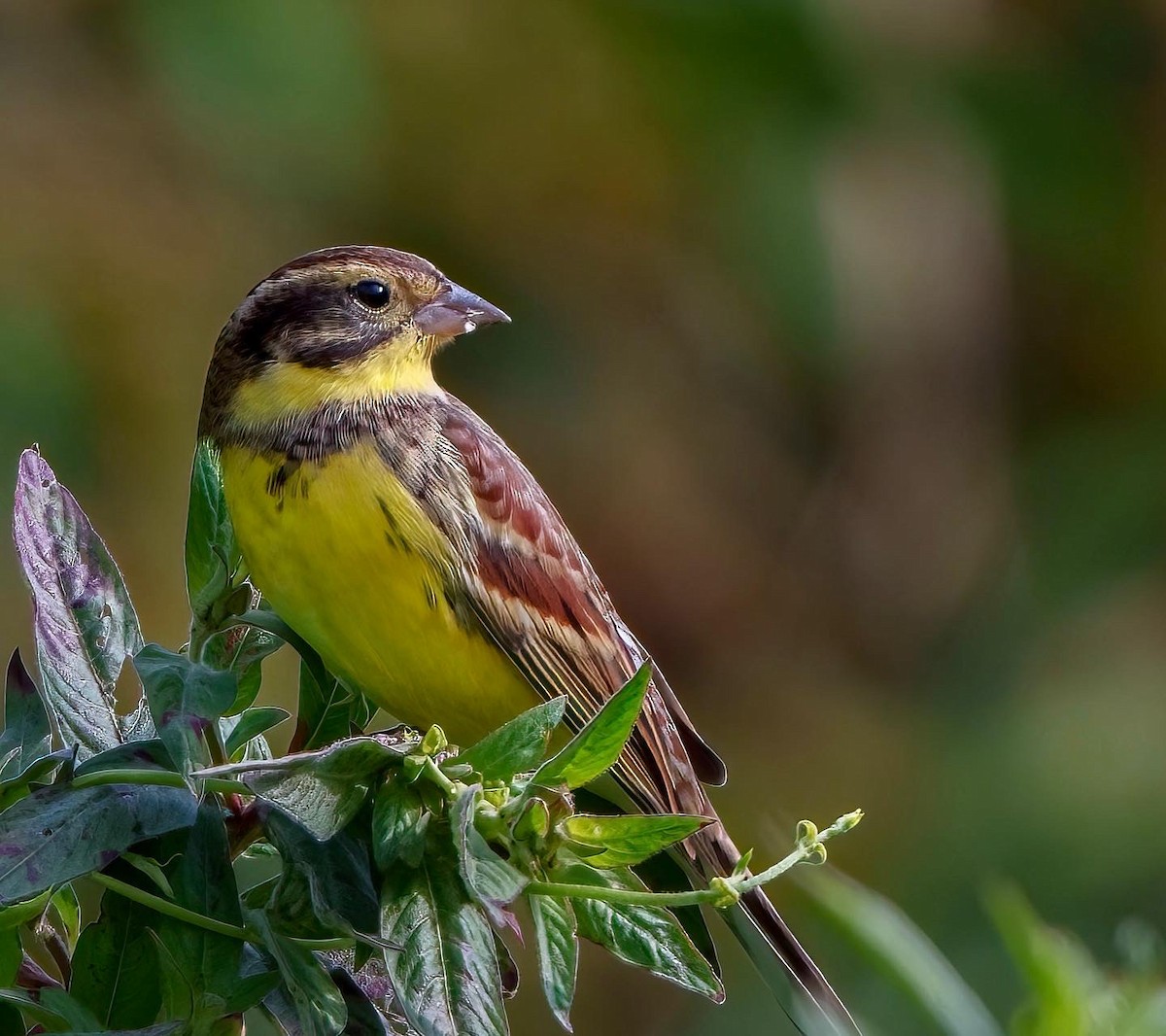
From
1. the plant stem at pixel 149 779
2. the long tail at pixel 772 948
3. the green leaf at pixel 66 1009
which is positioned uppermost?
the plant stem at pixel 149 779

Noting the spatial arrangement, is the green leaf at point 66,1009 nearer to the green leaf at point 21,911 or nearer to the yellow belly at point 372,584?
the green leaf at point 21,911

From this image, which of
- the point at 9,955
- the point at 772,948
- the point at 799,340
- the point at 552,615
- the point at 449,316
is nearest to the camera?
the point at 9,955

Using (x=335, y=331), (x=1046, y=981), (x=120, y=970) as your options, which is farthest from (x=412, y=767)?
(x=335, y=331)

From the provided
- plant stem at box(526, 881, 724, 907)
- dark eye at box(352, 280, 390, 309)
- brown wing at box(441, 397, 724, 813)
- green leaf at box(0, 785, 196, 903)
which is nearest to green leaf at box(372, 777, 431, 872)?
plant stem at box(526, 881, 724, 907)

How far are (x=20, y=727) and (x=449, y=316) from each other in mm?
A: 1208

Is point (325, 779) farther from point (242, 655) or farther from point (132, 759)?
point (242, 655)

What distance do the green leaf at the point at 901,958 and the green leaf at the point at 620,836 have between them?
0.14 m

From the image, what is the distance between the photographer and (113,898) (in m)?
1.62

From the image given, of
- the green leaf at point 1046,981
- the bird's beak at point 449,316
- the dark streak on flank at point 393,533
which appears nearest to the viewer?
the green leaf at point 1046,981

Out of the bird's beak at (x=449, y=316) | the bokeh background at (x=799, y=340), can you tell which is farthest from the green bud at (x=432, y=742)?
the bokeh background at (x=799, y=340)

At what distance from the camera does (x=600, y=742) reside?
1408 mm

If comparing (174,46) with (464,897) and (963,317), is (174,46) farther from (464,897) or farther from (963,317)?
(464,897)

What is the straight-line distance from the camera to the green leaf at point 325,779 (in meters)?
1.47

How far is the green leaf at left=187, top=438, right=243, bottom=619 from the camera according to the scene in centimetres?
190
